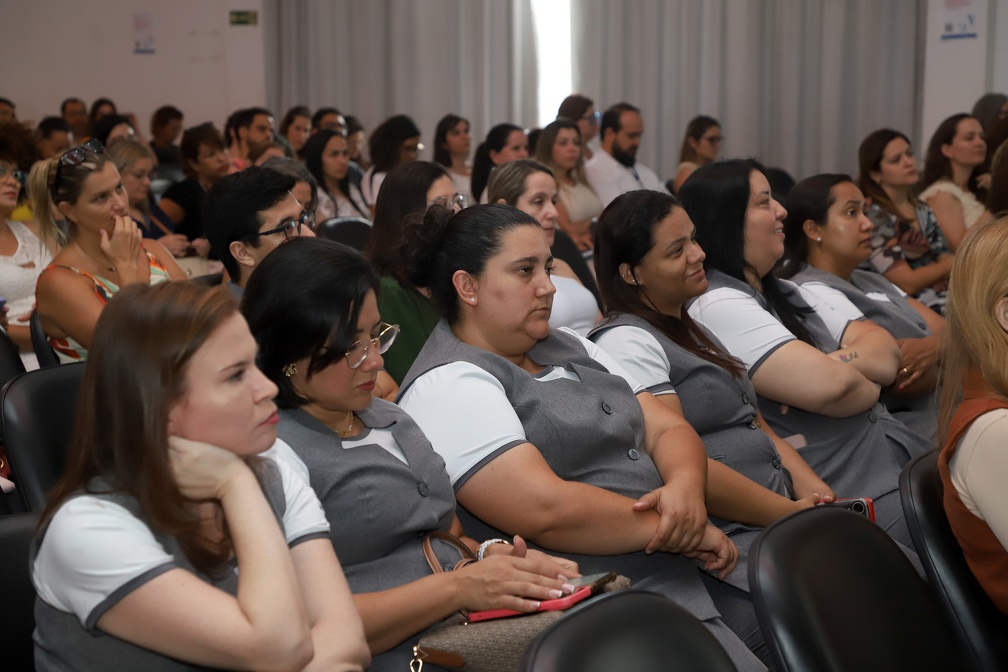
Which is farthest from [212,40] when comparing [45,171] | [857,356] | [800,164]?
[857,356]

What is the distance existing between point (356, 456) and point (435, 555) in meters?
0.22

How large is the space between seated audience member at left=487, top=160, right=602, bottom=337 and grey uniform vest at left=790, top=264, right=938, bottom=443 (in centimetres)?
68

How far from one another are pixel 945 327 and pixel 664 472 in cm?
62

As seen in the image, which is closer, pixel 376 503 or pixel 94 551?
pixel 94 551

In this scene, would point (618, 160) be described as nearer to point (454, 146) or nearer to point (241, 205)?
point (454, 146)

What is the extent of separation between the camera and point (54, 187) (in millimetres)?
3316

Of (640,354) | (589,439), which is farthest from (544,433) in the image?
(640,354)

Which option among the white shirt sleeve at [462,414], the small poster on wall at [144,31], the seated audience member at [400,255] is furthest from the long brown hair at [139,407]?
the small poster on wall at [144,31]

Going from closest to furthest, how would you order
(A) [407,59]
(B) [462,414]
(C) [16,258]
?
(B) [462,414] < (C) [16,258] < (A) [407,59]

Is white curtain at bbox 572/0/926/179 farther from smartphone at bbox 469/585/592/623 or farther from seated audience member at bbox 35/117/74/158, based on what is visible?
smartphone at bbox 469/585/592/623

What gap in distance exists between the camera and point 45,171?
11.0 ft

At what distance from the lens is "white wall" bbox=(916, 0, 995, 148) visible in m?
7.10

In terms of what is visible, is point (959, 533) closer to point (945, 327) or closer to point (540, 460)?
point (945, 327)

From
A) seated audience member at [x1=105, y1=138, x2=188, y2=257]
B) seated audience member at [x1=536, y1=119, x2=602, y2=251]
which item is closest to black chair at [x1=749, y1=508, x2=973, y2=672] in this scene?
seated audience member at [x1=105, y1=138, x2=188, y2=257]
